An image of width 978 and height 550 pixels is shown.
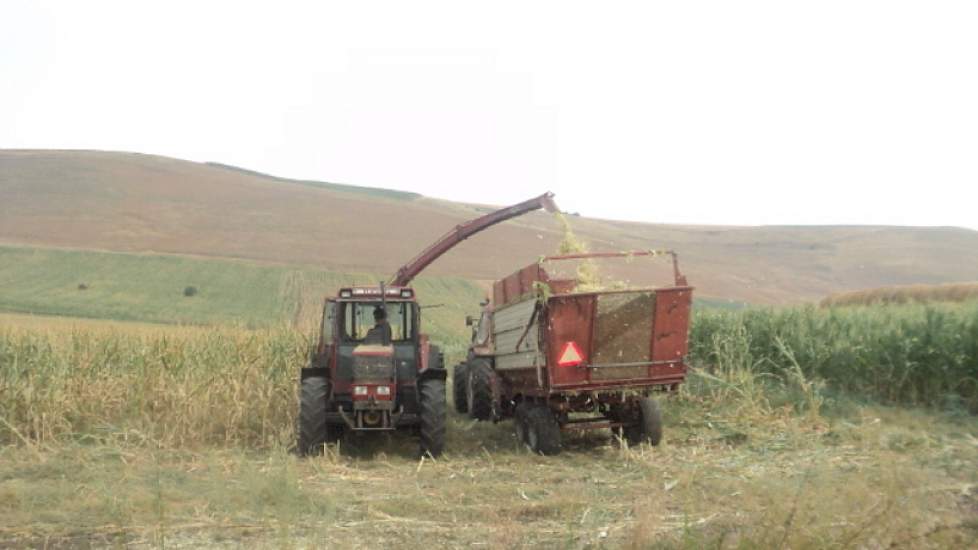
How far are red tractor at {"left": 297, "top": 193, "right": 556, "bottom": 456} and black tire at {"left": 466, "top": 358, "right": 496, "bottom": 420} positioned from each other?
1.16 m

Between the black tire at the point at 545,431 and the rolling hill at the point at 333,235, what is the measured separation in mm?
29732

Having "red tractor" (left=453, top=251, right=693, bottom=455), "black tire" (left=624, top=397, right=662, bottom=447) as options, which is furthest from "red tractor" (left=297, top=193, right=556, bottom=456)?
"black tire" (left=624, top=397, right=662, bottom=447)

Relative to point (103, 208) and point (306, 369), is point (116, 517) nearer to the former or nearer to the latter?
point (306, 369)

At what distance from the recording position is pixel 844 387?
14.0 meters

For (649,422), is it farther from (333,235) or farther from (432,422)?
(333,235)

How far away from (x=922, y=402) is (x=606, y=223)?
7008cm

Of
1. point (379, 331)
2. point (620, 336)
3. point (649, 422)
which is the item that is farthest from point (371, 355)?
point (649, 422)

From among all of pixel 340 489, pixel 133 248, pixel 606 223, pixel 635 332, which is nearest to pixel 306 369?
pixel 340 489

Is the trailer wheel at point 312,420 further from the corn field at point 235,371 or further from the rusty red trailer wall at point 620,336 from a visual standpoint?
the rusty red trailer wall at point 620,336

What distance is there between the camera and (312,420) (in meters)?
10.1

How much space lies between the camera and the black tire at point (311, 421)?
33.1 ft

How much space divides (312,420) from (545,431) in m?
2.71

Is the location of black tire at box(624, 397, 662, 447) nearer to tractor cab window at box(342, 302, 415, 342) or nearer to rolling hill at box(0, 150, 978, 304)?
tractor cab window at box(342, 302, 415, 342)

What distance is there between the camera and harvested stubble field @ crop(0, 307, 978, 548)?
538cm
